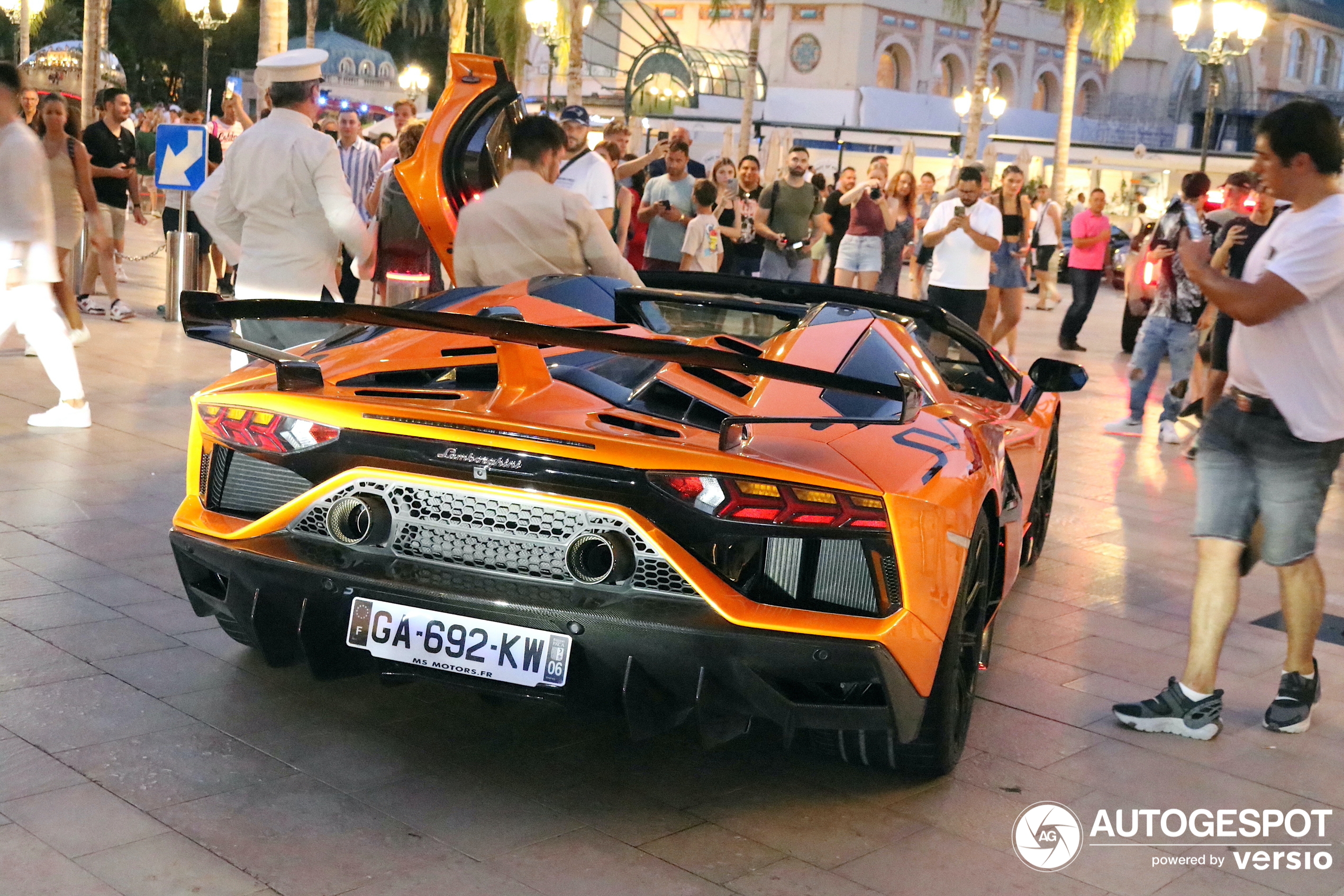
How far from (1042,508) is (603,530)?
360 cm

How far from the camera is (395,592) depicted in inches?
137

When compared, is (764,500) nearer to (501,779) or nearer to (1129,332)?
(501,779)

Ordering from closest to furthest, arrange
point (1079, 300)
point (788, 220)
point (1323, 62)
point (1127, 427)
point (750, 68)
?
point (1127, 427)
point (788, 220)
point (1079, 300)
point (750, 68)
point (1323, 62)

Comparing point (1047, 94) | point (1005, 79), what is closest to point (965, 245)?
point (1005, 79)

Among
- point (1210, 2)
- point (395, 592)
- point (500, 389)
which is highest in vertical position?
point (1210, 2)

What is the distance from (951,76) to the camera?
62781mm

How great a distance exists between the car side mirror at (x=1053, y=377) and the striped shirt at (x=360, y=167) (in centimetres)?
705

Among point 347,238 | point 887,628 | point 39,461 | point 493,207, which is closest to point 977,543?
point 887,628

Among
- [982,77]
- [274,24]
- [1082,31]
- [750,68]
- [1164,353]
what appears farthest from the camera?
[750,68]

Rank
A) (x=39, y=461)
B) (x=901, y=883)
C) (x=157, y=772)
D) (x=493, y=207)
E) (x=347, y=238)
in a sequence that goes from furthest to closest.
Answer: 1. (x=39, y=461)
2. (x=347, y=238)
3. (x=493, y=207)
4. (x=157, y=772)
5. (x=901, y=883)

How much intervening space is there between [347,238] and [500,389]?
291 centimetres

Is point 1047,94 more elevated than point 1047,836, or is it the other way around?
point 1047,94

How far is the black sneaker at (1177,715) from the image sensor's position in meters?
4.49

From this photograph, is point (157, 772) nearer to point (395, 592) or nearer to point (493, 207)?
point (395, 592)
